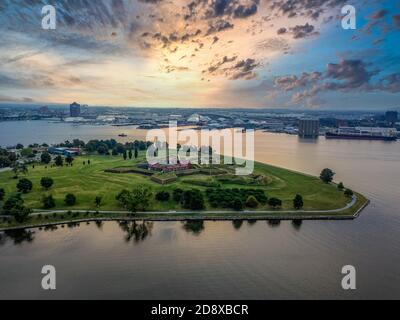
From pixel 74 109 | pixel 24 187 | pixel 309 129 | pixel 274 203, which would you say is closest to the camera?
pixel 274 203

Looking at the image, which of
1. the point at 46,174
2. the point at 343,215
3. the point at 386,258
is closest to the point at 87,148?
the point at 46,174

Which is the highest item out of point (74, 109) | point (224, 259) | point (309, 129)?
point (74, 109)

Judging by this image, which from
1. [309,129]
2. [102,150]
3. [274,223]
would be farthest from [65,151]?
[309,129]

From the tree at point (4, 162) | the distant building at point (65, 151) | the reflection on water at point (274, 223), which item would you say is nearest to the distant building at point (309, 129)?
the distant building at point (65, 151)

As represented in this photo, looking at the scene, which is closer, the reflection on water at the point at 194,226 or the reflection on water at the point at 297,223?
the reflection on water at the point at 194,226

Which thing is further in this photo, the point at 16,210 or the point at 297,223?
the point at 297,223

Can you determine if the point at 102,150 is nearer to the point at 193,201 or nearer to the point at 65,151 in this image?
the point at 65,151

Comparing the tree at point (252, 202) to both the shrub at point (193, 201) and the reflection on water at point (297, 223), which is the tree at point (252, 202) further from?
the shrub at point (193, 201)

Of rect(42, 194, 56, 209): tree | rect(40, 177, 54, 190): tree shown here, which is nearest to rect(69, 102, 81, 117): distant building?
rect(40, 177, 54, 190): tree

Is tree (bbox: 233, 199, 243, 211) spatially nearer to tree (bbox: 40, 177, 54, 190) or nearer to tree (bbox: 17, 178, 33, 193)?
tree (bbox: 40, 177, 54, 190)
